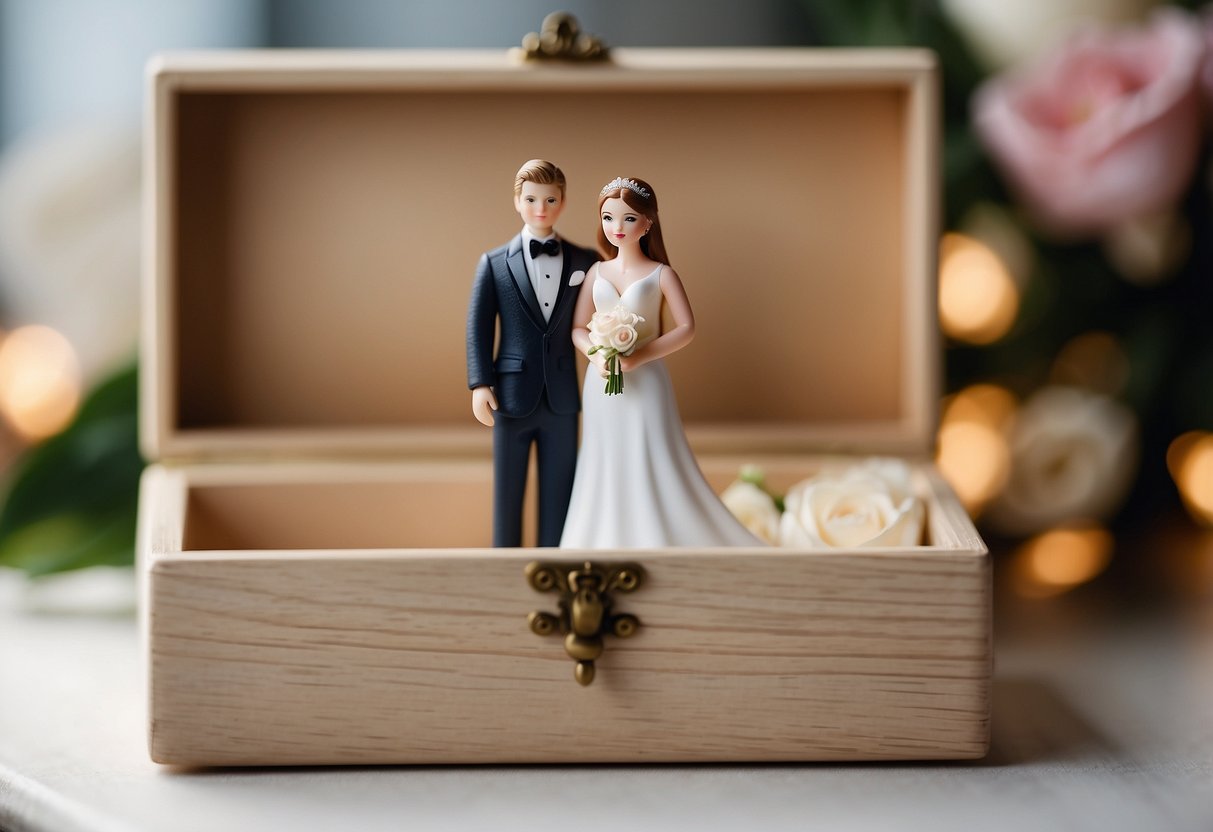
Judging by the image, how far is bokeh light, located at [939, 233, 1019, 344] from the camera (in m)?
1.20

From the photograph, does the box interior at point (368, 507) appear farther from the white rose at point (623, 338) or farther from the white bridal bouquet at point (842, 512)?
the white rose at point (623, 338)

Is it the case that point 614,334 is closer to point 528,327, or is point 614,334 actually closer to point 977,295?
point 528,327

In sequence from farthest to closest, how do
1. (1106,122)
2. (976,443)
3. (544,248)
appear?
Result: (976,443) → (1106,122) → (544,248)

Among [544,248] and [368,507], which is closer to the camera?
[544,248]

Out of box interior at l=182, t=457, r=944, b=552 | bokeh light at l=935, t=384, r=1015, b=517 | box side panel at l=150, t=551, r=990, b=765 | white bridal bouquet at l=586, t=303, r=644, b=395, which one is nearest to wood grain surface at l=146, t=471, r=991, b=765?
box side panel at l=150, t=551, r=990, b=765

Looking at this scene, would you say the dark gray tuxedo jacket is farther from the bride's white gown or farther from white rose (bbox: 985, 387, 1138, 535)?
white rose (bbox: 985, 387, 1138, 535)

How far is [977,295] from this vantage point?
121 centimetres

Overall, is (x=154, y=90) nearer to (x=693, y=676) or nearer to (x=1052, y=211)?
(x=693, y=676)

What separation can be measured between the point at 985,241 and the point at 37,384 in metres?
0.88

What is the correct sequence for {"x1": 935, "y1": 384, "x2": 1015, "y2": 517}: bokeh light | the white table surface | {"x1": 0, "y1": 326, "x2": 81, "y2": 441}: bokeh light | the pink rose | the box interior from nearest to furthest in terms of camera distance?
the white table surface < the box interior < the pink rose < {"x1": 935, "y1": 384, "x2": 1015, "y2": 517}: bokeh light < {"x1": 0, "y1": 326, "x2": 81, "y2": 441}: bokeh light

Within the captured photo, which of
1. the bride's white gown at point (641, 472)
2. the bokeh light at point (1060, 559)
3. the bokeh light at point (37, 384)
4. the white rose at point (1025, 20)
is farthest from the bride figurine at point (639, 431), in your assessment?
the bokeh light at point (37, 384)

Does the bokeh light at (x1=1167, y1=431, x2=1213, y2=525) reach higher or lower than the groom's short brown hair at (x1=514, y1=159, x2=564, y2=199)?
lower

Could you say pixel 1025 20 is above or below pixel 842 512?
above

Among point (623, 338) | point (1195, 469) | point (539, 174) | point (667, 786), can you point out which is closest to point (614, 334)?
point (623, 338)
